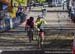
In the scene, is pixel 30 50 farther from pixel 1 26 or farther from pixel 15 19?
pixel 15 19

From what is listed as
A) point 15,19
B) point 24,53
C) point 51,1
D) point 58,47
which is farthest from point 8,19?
point 51,1

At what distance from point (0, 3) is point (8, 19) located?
7850 mm

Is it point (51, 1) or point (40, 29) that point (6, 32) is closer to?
point (40, 29)

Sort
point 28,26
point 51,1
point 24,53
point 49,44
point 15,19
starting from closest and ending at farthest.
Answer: point 24,53
point 28,26
point 49,44
point 15,19
point 51,1

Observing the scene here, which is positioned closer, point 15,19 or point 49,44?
point 49,44

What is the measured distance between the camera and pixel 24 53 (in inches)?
638

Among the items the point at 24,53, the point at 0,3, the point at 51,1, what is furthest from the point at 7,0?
the point at 51,1

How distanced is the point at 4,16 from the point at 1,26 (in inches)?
65.5

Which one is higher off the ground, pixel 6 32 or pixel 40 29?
pixel 40 29

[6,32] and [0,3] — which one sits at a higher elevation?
[0,3]

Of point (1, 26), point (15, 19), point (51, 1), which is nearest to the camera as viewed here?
point (1, 26)

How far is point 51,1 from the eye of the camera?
3435 inches

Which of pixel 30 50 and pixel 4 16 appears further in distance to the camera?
pixel 4 16

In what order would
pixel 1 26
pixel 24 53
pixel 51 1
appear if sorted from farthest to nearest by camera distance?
1. pixel 51 1
2. pixel 1 26
3. pixel 24 53
